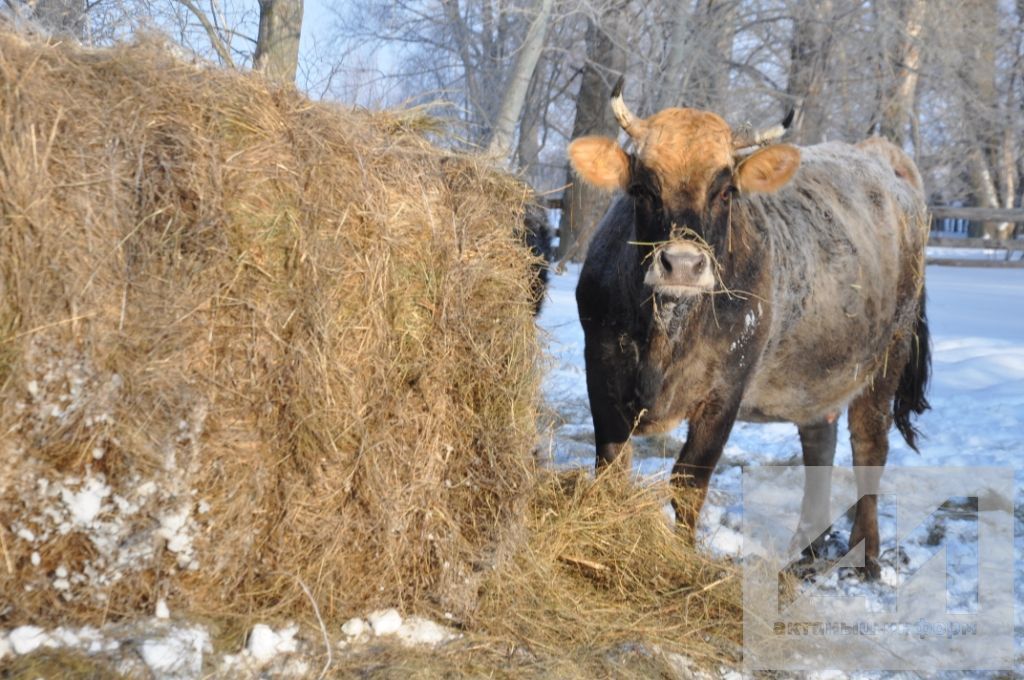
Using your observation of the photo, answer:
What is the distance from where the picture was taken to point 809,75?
19.1 metres

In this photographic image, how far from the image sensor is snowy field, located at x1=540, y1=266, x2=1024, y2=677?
16.7 ft

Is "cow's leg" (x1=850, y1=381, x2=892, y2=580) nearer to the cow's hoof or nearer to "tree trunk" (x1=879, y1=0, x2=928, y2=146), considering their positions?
the cow's hoof

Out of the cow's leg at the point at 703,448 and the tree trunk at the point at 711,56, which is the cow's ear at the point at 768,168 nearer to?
the cow's leg at the point at 703,448

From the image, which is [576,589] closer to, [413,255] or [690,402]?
[690,402]

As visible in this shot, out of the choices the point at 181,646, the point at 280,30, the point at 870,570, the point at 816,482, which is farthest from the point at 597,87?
the point at 181,646

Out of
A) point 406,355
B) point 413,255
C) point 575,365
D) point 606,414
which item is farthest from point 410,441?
point 575,365

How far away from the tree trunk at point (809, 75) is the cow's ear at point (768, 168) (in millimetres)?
13908

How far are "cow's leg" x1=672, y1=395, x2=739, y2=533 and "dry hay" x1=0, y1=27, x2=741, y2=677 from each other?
2.34ft

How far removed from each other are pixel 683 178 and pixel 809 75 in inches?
644

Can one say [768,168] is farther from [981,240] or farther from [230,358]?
[981,240]

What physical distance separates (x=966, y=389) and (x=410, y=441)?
6.78m

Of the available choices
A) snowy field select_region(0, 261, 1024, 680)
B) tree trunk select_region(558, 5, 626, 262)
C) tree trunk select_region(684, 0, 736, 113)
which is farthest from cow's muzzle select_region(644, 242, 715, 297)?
tree trunk select_region(684, 0, 736, 113)

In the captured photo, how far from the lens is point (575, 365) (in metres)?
9.69

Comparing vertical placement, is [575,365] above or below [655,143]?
below
